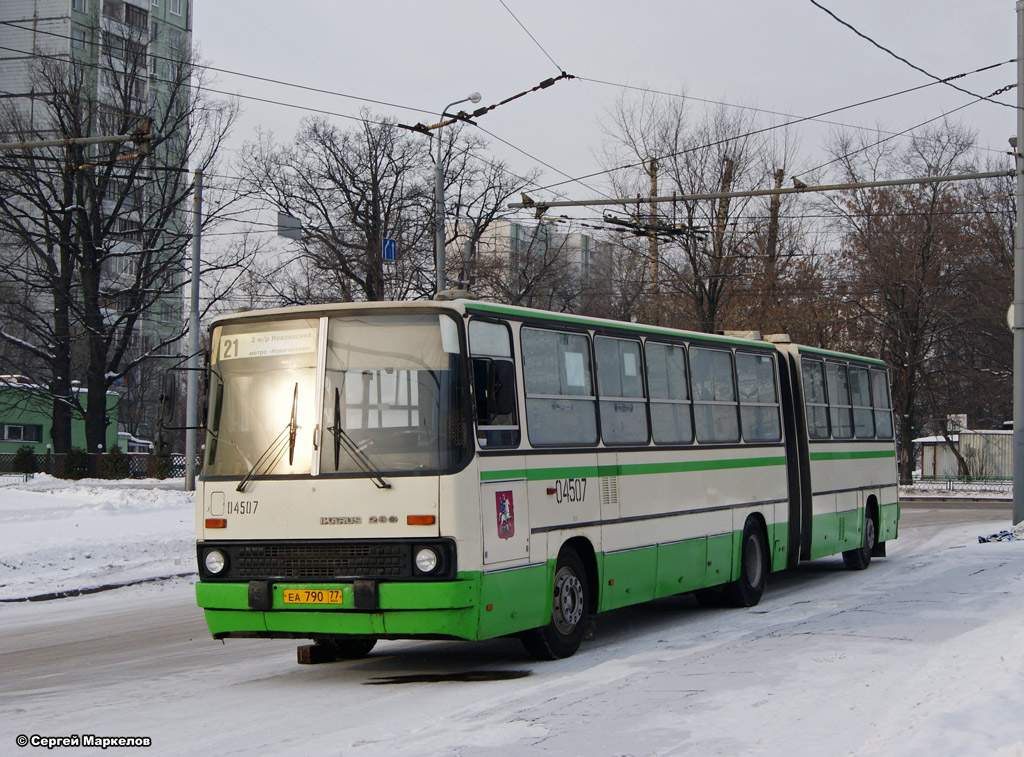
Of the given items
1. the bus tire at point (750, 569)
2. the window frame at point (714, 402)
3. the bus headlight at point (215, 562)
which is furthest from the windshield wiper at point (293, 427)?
the bus tire at point (750, 569)

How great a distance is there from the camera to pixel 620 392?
11781 millimetres

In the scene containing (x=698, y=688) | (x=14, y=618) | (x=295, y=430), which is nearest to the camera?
(x=698, y=688)

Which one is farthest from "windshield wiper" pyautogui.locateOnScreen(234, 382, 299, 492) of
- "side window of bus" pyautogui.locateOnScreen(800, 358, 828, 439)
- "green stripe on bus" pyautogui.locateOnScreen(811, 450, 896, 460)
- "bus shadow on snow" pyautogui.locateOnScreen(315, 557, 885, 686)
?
"green stripe on bus" pyautogui.locateOnScreen(811, 450, 896, 460)

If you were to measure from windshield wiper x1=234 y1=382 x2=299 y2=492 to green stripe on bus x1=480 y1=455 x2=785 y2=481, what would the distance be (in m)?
1.47

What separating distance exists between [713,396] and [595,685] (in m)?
5.83

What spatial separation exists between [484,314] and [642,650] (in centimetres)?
316

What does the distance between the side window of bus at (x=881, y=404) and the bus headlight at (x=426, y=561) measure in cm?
1164

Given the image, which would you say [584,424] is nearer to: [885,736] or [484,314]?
[484,314]

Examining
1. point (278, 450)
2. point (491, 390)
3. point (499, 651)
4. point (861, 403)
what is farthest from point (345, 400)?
point (861, 403)

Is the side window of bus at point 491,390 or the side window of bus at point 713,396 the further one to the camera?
the side window of bus at point 713,396

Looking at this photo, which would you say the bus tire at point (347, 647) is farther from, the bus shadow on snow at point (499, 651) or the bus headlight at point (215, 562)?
the bus headlight at point (215, 562)

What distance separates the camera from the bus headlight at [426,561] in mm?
9016

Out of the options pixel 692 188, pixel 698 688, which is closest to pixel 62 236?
pixel 692 188

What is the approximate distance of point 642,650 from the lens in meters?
10.6
